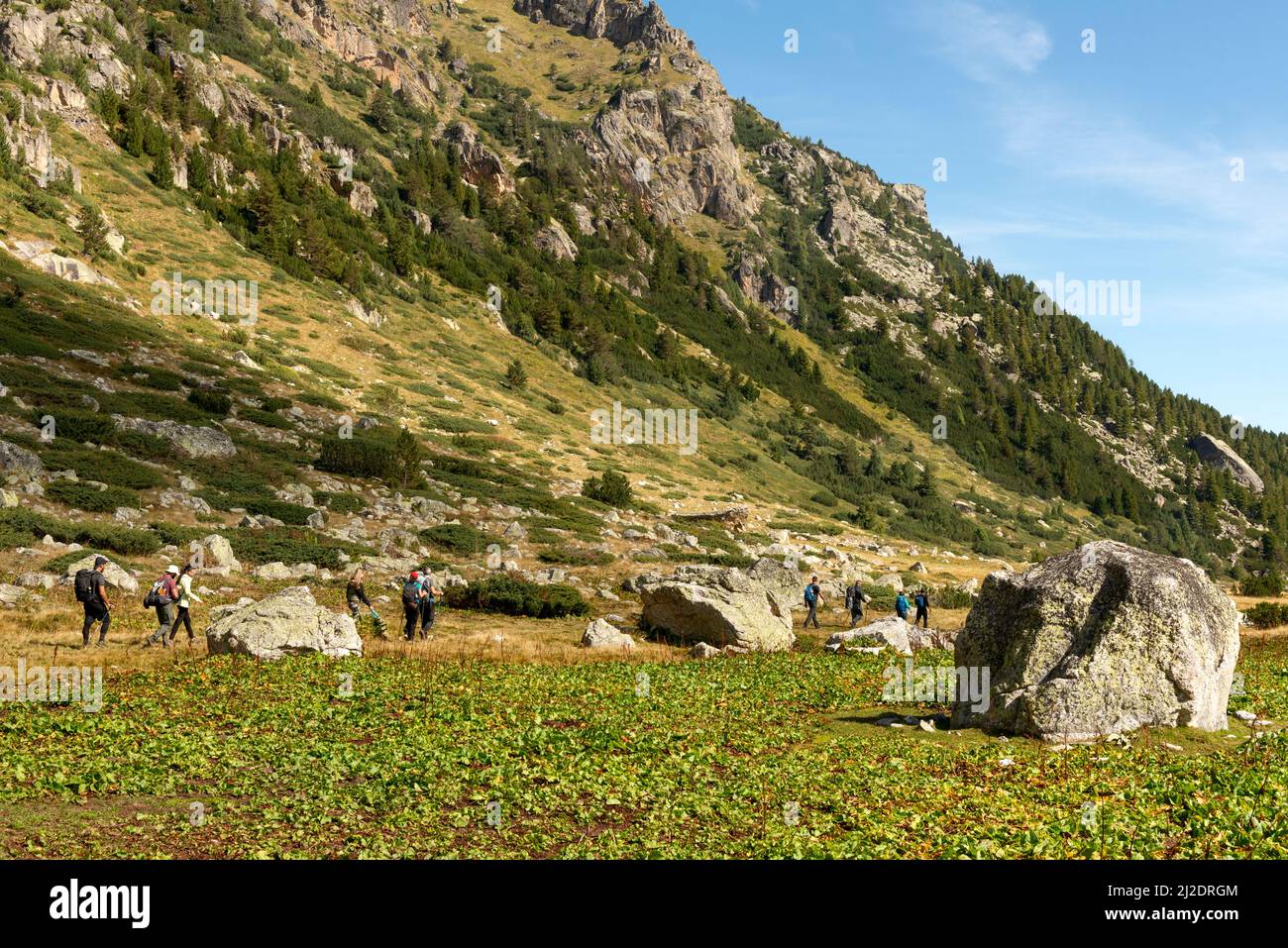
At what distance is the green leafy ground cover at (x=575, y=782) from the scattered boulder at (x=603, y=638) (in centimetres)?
A: 858

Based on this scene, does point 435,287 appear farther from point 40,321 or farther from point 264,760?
point 264,760

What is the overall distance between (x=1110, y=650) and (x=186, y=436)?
41.0 meters

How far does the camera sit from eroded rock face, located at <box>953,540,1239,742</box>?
556 inches

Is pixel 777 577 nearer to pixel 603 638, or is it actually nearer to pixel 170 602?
pixel 603 638

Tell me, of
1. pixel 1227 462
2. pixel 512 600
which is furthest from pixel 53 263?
pixel 1227 462

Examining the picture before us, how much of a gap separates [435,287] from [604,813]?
89.4 meters

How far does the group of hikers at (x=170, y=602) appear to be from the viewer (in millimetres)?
20844

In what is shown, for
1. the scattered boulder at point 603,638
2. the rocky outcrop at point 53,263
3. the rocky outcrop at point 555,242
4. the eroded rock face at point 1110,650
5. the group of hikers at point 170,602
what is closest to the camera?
the eroded rock face at point 1110,650

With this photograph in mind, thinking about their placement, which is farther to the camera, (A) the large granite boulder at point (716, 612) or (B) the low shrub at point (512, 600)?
(B) the low shrub at point (512, 600)

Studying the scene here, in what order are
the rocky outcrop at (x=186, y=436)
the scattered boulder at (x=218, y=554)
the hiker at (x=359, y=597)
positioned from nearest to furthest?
the hiker at (x=359, y=597) → the scattered boulder at (x=218, y=554) → the rocky outcrop at (x=186, y=436)

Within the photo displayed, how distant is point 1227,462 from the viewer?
186m

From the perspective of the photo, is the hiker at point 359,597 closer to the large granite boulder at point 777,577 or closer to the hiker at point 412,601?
the hiker at point 412,601

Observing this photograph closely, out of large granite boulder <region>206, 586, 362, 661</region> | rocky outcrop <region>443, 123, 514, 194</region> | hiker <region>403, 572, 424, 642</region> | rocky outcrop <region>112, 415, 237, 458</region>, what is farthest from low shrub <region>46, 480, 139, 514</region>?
rocky outcrop <region>443, 123, 514, 194</region>

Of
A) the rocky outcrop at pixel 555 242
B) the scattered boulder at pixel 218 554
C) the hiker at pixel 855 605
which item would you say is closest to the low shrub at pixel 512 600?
the scattered boulder at pixel 218 554
